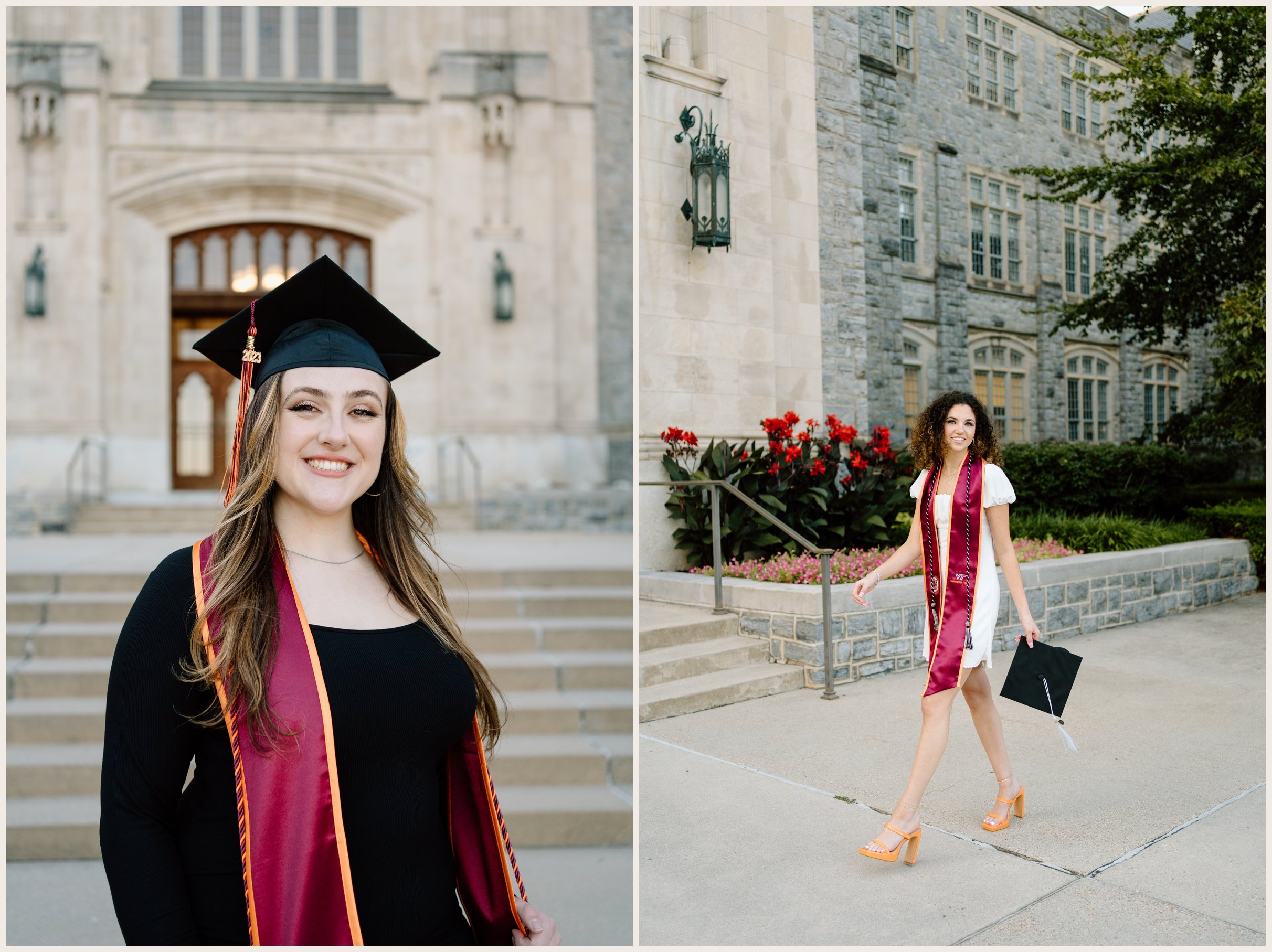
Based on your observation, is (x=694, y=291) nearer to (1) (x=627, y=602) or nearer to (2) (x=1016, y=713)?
(1) (x=627, y=602)

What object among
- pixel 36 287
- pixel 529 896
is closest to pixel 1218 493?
pixel 529 896

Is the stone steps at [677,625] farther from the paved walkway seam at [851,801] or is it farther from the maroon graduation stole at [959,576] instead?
the maroon graduation stole at [959,576]

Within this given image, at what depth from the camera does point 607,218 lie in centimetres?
1307

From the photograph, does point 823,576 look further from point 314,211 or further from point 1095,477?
point 314,211

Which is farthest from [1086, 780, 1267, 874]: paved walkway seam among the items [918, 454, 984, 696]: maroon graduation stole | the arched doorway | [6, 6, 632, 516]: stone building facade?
the arched doorway

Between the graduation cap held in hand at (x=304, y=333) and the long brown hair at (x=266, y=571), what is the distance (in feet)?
0.17

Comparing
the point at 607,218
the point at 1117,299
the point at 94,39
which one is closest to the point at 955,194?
the point at 1117,299

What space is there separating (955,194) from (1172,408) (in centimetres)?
375

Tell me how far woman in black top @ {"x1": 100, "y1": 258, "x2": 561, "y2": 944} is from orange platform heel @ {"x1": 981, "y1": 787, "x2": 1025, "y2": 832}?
1.89m

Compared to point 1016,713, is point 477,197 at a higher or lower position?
higher

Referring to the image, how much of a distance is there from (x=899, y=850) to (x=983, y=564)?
0.91m

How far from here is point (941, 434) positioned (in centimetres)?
298

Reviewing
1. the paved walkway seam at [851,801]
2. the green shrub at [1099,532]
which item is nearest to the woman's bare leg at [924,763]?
the paved walkway seam at [851,801]

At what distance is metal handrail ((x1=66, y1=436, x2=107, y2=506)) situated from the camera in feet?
38.1
